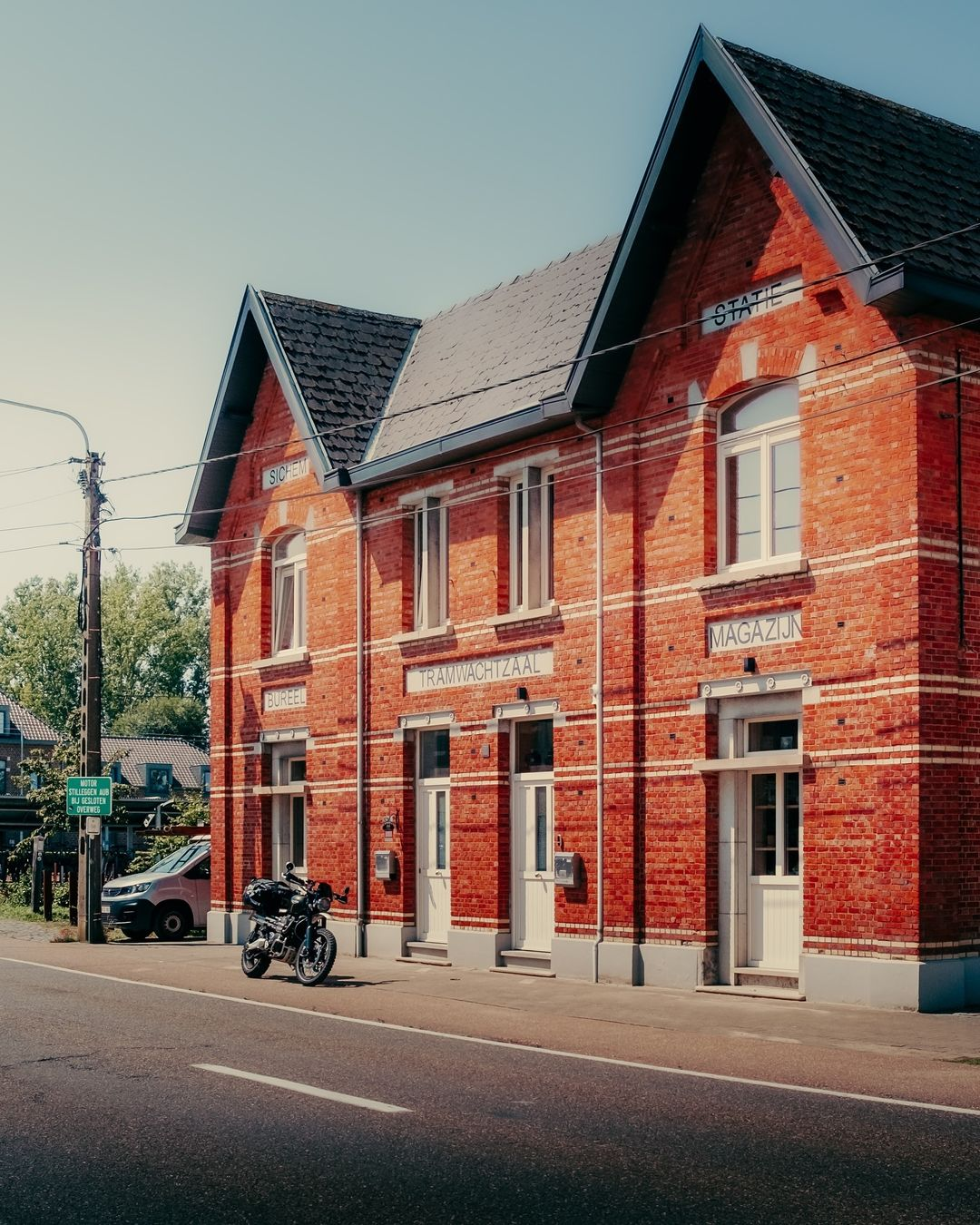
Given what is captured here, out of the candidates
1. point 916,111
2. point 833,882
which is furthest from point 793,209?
point 833,882

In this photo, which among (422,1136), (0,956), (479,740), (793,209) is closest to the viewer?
(422,1136)

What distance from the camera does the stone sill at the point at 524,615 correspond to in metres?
20.5

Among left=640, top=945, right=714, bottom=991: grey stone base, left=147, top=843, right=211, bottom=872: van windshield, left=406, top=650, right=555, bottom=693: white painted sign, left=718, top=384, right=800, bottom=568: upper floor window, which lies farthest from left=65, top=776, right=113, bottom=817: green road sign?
left=718, top=384, right=800, bottom=568: upper floor window

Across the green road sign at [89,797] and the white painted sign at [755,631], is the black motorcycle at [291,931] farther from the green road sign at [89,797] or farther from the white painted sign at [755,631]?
the green road sign at [89,797]

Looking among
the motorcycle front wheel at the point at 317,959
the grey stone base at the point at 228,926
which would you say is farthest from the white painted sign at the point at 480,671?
the grey stone base at the point at 228,926

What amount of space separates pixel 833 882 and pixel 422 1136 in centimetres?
877

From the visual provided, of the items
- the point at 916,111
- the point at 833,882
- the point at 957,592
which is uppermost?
the point at 916,111

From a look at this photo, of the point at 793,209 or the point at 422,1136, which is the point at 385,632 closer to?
the point at 793,209

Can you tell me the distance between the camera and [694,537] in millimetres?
18484

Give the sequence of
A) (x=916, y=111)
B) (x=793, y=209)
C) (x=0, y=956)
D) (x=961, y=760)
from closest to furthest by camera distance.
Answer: (x=961, y=760) → (x=793, y=209) → (x=916, y=111) → (x=0, y=956)

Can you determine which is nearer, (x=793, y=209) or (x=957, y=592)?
(x=957, y=592)

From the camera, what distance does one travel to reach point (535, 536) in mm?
21359

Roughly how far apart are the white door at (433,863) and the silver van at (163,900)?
7.18m

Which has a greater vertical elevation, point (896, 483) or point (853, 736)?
point (896, 483)
